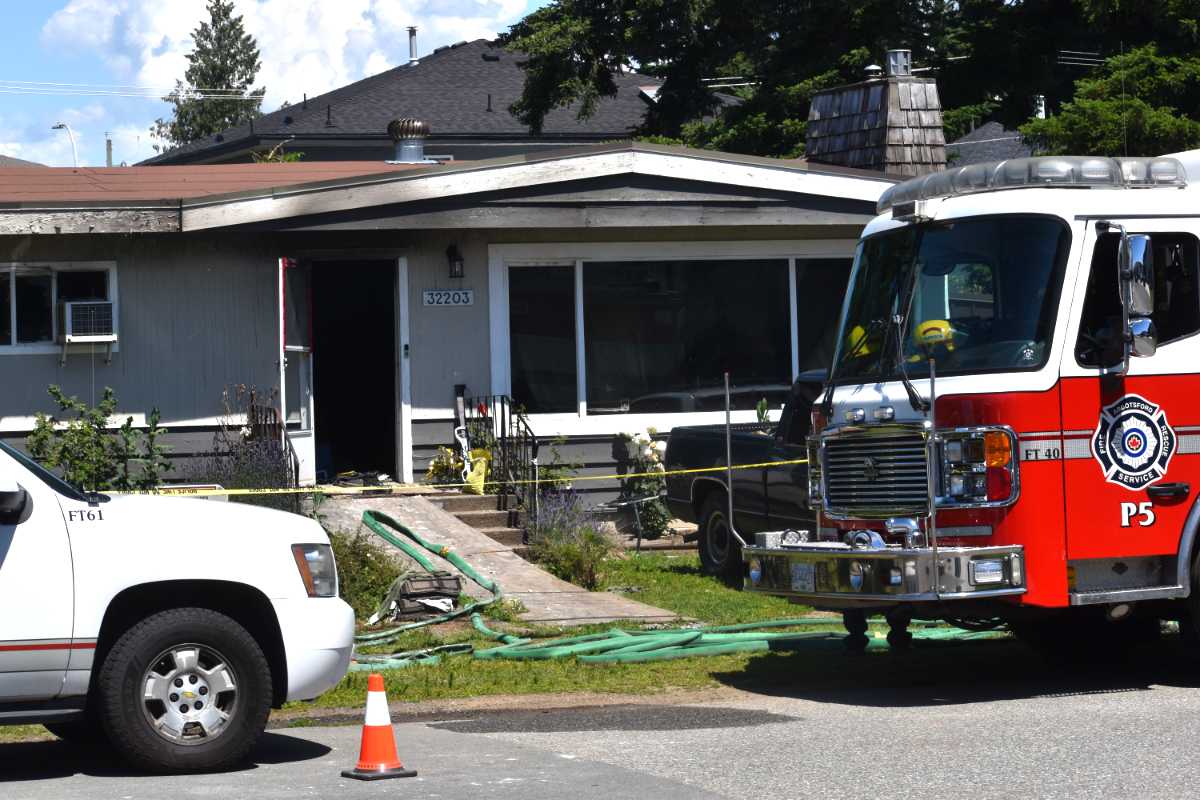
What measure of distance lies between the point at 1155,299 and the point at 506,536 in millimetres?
7355

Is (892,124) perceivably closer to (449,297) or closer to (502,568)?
(449,297)

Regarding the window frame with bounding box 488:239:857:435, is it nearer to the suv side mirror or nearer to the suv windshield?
the suv windshield

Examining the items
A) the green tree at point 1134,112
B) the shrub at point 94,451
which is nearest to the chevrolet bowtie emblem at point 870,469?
the shrub at point 94,451

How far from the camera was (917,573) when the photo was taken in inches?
345

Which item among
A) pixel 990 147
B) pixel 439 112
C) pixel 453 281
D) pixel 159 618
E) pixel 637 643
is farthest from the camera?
pixel 439 112

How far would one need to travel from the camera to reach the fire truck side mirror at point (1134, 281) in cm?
900

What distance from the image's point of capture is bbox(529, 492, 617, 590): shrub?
549 inches

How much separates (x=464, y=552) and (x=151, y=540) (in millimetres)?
6483

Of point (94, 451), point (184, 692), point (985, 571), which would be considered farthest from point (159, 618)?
point (94, 451)

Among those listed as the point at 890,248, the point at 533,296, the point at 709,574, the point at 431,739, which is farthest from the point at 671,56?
the point at 431,739

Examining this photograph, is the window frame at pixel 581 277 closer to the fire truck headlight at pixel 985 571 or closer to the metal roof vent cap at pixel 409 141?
the metal roof vent cap at pixel 409 141

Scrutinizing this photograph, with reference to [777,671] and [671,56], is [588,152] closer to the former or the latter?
[777,671]

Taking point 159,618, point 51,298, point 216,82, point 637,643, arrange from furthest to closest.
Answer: point 216,82
point 51,298
point 637,643
point 159,618

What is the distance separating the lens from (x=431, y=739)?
8.41 m
